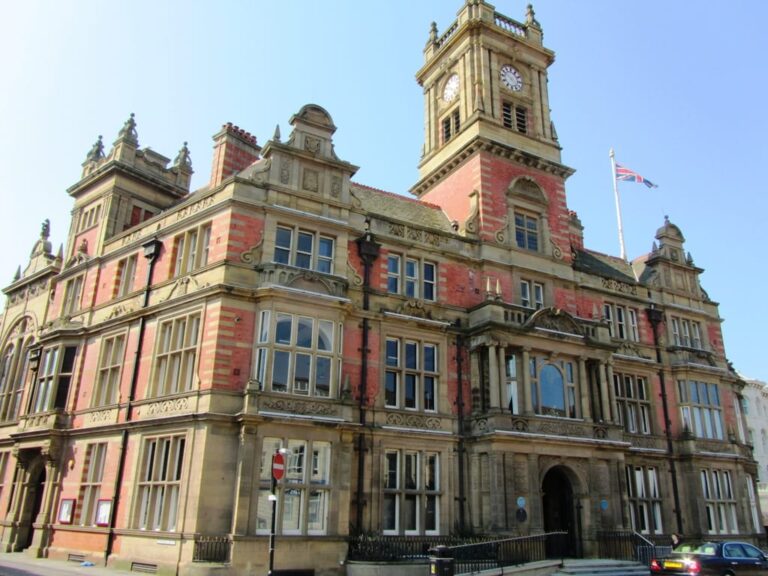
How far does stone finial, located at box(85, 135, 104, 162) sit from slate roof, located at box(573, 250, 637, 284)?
25.5m

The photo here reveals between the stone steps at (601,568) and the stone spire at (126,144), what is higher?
the stone spire at (126,144)

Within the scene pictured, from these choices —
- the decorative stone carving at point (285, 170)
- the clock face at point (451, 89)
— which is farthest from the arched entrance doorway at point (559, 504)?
the clock face at point (451, 89)

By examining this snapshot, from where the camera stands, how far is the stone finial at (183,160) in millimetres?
34812

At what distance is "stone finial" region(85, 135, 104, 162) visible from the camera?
34.2 meters

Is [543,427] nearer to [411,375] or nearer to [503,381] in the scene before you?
[503,381]

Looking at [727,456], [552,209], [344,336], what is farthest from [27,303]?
[727,456]

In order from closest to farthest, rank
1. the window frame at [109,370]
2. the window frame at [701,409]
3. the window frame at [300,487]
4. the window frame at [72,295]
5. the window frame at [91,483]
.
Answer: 1. the window frame at [300,487]
2. the window frame at [91,483]
3. the window frame at [109,370]
4. the window frame at [72,295]
5. the window frame at [701,409]

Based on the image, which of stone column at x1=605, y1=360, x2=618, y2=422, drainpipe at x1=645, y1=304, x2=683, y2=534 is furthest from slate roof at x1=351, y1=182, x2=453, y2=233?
drainpipe at x1=645, y1=304, x2=683, y2=534

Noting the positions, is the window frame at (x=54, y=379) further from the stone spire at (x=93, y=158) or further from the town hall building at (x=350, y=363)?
the stone spire at (x=93, y=158)

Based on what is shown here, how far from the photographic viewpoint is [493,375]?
26.9 metres

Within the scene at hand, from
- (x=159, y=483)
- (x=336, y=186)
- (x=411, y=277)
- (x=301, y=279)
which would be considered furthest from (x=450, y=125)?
(x=159, y=483)

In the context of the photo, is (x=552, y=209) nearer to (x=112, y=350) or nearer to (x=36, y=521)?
(x=112, y=350)

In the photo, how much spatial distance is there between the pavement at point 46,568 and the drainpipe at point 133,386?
118 cm

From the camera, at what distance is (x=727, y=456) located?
34.2m
